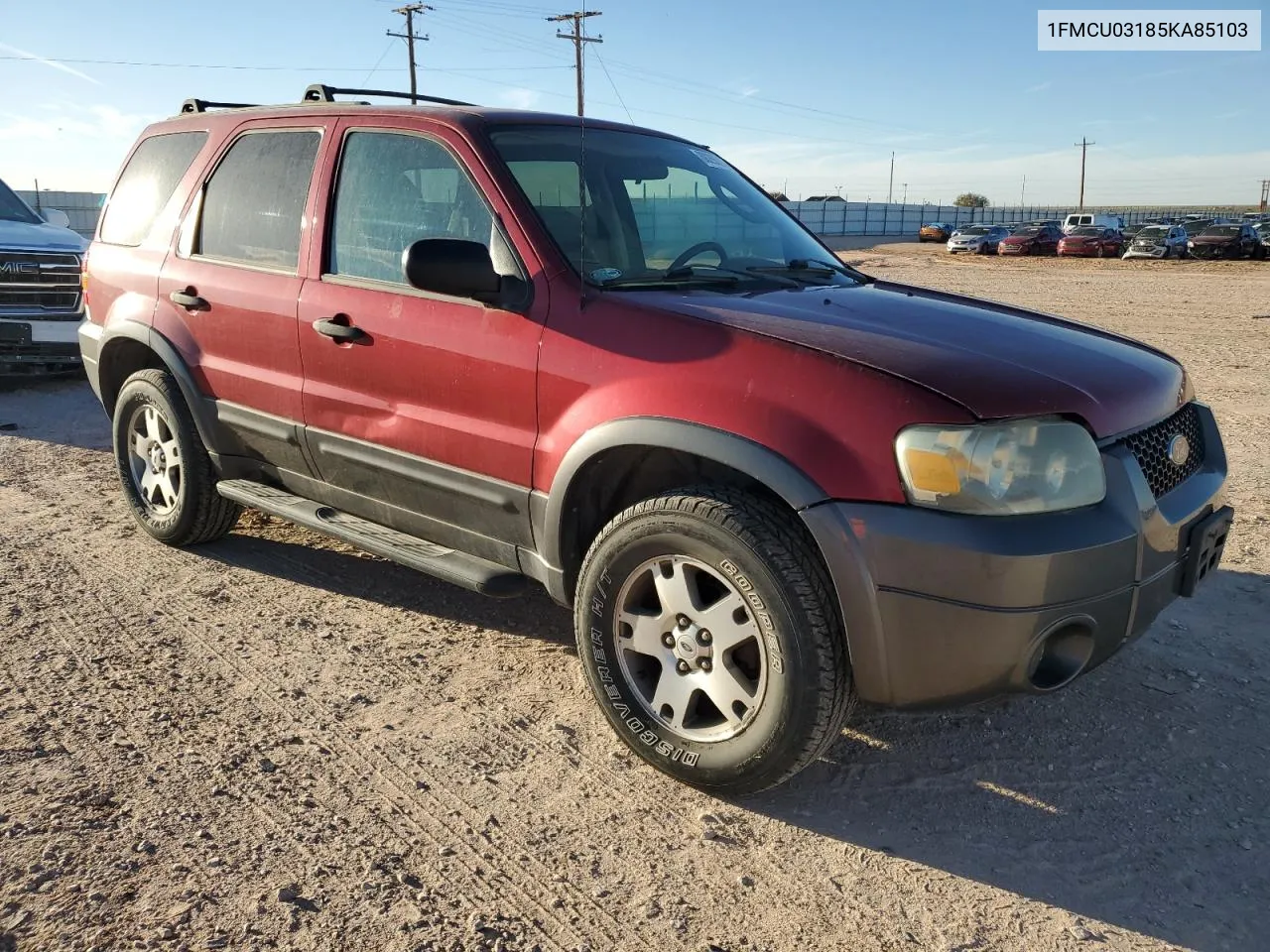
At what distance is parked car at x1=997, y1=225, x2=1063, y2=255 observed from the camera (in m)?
39.1

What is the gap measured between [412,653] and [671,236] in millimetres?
1788

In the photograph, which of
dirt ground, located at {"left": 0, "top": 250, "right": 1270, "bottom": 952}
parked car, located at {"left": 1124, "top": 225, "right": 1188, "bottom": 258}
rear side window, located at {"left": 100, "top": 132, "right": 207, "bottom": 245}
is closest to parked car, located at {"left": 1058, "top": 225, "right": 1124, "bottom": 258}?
parked car, located at {"left": 1124, "top": 225, "right": 1188, "bottom": 258}

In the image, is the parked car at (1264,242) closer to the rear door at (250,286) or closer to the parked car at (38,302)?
the parked car at (38,302)

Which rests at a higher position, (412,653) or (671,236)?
(671,236)

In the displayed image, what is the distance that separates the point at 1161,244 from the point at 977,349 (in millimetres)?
36132

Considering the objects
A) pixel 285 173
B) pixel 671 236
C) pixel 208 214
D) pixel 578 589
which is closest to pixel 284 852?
pixel 578 589

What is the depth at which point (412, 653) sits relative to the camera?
3.81 m

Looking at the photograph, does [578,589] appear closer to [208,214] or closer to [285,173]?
[285,173]

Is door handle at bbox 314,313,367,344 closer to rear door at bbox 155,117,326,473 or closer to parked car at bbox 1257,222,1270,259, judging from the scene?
rear door at bbox 155,117,326,473

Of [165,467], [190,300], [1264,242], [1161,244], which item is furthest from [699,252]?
[1264,242]

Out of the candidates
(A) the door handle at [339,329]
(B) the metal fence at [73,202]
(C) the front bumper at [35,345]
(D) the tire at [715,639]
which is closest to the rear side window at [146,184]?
(A) the door handle at [339,329]

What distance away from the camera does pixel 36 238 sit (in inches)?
372

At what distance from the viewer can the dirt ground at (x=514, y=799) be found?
7.92 feet

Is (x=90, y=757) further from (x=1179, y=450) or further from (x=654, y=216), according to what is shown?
(x=1179, y=450)
